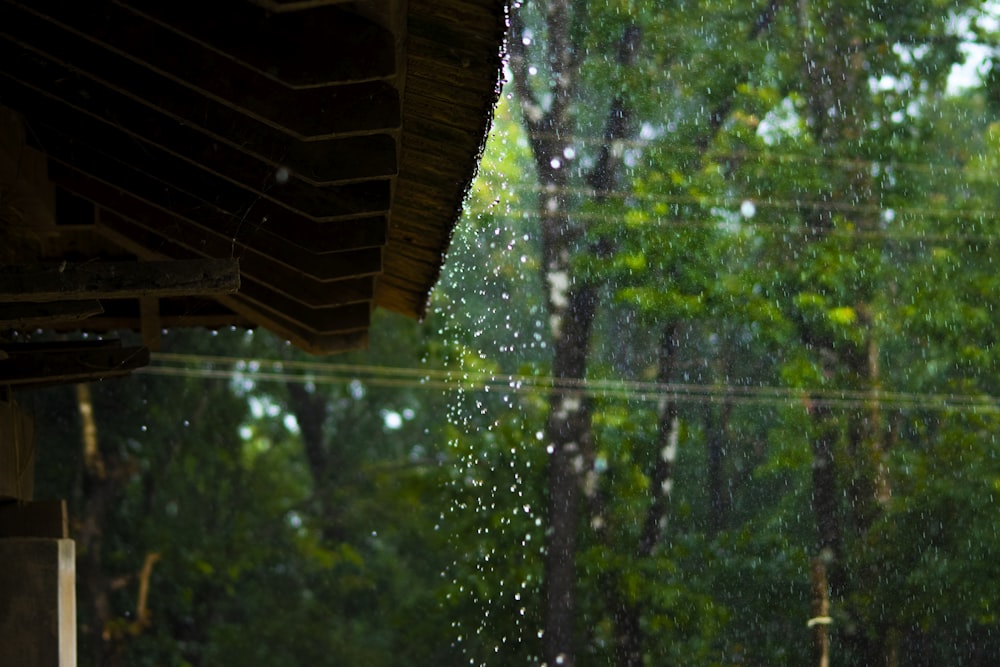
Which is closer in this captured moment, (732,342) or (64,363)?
(64,363)

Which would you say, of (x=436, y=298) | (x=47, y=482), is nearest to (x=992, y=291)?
(x=436, y=298)

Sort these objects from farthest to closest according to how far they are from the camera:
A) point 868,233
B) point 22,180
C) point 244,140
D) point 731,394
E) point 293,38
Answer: point 868,233, point 731,394, point 22,180, point 244,140, point 293,38

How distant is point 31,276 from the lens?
315 cm

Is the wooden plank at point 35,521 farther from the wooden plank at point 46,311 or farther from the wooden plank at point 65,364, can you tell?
the wooden plank at point 46,311

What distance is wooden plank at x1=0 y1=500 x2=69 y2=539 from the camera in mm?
4398

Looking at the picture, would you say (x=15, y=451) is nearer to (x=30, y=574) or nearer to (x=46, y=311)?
(x=30, y=574)

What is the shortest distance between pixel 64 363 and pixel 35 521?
0.54m

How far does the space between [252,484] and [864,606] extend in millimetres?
8535

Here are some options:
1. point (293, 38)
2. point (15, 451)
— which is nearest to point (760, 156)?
point (15, 451)

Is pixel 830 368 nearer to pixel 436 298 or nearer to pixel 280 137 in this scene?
pixel 436 298

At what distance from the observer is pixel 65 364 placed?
13.9 ft

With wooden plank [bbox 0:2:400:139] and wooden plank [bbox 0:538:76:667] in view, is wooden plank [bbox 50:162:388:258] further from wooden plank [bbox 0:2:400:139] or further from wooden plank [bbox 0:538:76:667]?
wooden plank [bbox 0:538:76:667]

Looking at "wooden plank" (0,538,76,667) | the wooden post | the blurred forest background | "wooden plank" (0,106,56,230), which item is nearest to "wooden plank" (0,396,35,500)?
"wooden plank" (0,538,76,667)

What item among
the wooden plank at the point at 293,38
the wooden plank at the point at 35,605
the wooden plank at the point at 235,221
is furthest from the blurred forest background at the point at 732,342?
the wooden plank at the point at 293,38
